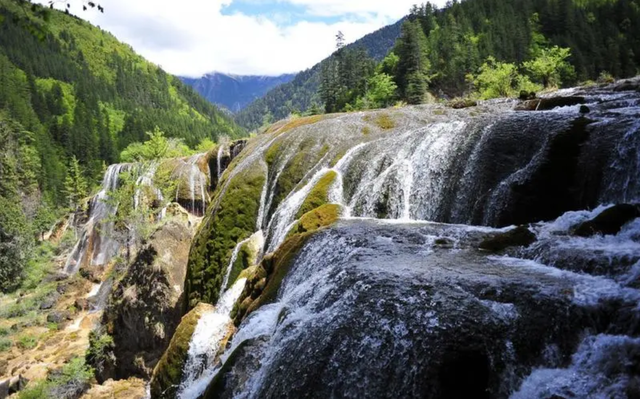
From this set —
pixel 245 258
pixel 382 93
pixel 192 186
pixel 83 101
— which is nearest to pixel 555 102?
pixel 245 258

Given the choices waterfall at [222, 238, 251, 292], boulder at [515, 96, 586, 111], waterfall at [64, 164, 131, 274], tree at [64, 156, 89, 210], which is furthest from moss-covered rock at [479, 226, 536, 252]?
tree at [64, 156, 89, 210]

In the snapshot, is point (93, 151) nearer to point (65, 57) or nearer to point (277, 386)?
point (65, 57)

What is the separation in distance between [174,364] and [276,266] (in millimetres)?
4504

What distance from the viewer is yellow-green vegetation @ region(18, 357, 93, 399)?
1897cm

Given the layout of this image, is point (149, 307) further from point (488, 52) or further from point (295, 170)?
point (488, 52)

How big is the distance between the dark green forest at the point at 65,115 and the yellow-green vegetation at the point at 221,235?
13.1m

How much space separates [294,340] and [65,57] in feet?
588

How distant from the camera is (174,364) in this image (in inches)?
494

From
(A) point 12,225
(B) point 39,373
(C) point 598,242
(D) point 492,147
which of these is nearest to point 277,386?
(C) point 598,242

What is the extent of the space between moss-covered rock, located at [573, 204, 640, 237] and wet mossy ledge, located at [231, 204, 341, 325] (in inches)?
233

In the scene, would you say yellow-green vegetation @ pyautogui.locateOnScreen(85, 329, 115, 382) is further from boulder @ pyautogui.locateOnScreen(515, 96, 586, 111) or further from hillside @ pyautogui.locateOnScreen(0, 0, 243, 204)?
hillside @ pyautogui.locateOnScreen(0, 0, 243, 204)

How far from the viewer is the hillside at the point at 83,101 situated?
3602 inches

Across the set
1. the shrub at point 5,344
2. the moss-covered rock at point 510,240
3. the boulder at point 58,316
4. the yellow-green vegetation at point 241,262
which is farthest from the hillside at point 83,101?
the moss-covered rock at point 510,240

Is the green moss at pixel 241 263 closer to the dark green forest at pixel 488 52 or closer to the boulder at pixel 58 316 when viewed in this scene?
the boulder at pixel 58 316
